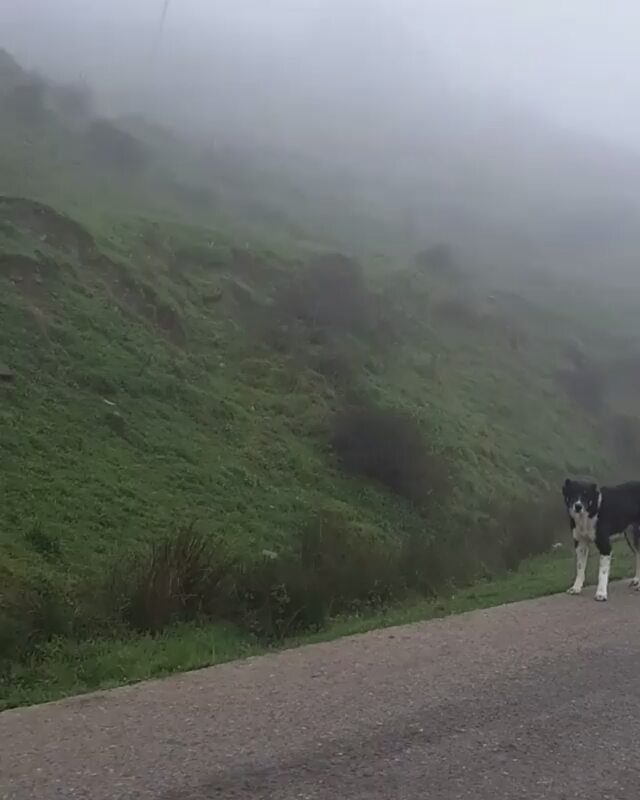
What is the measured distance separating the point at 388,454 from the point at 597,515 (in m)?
14.5

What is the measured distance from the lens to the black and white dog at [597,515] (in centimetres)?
1259

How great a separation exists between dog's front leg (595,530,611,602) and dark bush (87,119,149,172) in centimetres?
4949

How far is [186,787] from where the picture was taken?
218 inches

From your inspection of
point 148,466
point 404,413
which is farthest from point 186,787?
point 404,413

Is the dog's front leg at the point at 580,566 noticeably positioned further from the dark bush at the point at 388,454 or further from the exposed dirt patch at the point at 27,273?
the exposed dirt patch at the point at 27,273

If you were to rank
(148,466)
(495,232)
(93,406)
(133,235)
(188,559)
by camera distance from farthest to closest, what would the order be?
(495,232)
(133,235)
(93,406)
(148,466)
(188,559)

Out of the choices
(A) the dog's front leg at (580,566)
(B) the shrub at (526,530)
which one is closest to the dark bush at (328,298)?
(B) the shrub at (526,530)

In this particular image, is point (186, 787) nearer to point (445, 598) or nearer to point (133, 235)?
point (445, 598)

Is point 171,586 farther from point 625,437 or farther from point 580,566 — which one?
point 625,437

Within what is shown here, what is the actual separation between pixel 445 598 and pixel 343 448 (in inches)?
564

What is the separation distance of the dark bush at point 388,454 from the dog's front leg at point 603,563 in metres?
13.7

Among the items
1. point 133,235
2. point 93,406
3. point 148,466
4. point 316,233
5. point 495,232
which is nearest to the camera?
point 148,466

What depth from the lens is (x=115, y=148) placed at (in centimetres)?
5900

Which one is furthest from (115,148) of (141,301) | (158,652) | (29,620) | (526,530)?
(158,652)
